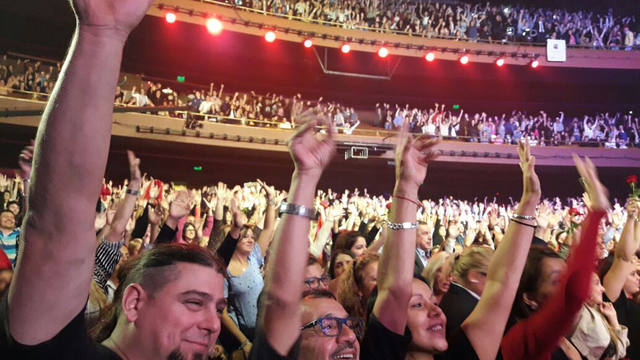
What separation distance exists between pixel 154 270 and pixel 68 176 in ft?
1.82

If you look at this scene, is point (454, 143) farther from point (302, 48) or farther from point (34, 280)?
point (34, 280)

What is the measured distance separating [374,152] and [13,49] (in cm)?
1015

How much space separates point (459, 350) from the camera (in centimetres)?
188

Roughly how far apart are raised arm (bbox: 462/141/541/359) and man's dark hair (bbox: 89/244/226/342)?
100 centimetres

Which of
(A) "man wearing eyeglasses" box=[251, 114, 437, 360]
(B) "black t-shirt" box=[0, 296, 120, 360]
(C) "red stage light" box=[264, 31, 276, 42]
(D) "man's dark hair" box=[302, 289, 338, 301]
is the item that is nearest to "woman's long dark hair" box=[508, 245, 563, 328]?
(A) "man wearing eyeglasses" box=[251, 114, 437, 360]

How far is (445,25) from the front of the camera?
17.4 meters

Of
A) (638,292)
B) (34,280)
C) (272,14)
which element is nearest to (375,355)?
(34,280)

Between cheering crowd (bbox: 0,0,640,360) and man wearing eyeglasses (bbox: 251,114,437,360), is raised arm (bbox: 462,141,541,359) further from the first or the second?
man wearing eyeglasses (bbox: 251,114,437,360)

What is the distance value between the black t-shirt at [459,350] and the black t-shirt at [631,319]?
1511mm

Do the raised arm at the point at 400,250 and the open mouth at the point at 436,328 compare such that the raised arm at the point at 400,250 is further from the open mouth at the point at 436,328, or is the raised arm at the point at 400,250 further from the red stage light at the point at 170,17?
the red stage light at the point at 170,17

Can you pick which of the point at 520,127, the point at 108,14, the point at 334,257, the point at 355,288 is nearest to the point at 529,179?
the point at 355,288

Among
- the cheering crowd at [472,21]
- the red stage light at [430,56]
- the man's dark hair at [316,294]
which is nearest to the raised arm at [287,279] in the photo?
the man's dark hair at [316,294]

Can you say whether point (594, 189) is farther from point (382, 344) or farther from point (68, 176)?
point (68, 176)

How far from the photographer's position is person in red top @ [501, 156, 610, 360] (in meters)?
1.88
